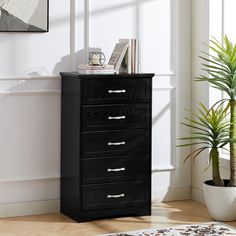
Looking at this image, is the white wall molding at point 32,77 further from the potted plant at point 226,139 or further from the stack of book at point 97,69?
the potted plant at point 226,139

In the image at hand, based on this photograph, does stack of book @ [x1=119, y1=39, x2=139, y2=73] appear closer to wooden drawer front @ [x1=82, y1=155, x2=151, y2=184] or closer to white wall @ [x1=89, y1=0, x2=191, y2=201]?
white wall @ [x1=89, y1=0, x2=191, y2=201]

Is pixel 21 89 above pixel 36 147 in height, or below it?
above

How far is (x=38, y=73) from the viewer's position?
493cm

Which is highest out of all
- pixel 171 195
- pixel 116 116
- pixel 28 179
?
pixel 116 116

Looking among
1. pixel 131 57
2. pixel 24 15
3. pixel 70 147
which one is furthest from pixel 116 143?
pixel 24 15

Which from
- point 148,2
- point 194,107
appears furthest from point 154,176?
point 148,2

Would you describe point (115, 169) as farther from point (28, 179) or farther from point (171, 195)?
point (171, 195)

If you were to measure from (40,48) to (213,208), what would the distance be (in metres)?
1.72

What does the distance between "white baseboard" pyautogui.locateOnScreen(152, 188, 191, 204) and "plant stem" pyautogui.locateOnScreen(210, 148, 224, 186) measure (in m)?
0.70

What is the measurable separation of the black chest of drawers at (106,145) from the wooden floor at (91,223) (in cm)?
10

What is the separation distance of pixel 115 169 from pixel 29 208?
724 millimetres

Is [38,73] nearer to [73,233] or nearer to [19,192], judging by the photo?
[19,192]

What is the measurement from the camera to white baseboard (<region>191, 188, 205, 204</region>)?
17.7 feet

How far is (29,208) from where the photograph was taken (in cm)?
497
